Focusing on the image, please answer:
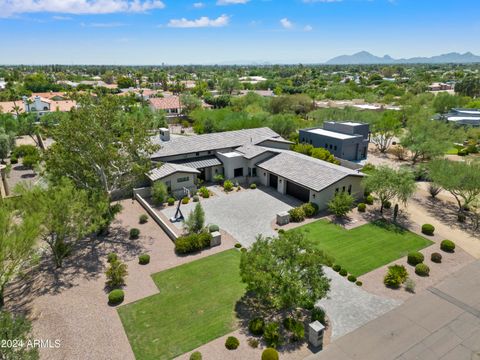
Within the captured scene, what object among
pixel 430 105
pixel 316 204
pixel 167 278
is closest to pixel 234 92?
pixel 430 105

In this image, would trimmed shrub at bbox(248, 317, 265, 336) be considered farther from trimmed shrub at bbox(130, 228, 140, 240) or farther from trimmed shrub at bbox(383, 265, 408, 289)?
trimmed shrub at bbox(130, 228, 140, 240)

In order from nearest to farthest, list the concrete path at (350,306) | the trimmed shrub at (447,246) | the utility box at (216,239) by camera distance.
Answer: the concrete path at (350,306), the trimmed shrub at (447,246), the utility box at (216,239)

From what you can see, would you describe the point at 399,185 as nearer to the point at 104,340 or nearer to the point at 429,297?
the point at 429,297

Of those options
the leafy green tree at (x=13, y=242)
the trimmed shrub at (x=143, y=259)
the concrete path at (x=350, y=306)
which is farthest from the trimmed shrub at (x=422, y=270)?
the leafy green tree at (x=13, y=242)

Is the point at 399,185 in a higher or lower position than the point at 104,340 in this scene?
higher

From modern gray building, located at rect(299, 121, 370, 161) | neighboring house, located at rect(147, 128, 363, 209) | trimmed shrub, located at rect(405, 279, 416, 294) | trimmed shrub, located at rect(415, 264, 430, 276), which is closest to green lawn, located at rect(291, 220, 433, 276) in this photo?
trimmed shrub, located at rect(415, 264, 430, 276)

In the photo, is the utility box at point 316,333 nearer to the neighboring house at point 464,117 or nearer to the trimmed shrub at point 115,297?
the trimmed shrub at point 115,297
